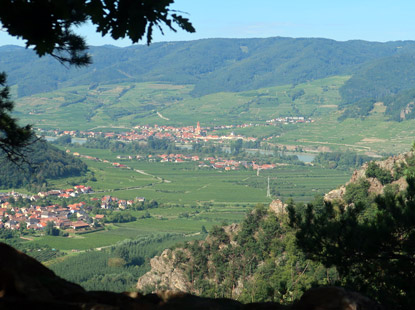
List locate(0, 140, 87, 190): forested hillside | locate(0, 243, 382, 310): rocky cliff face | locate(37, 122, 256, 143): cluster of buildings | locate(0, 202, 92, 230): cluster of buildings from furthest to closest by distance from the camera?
locate(37, 122, 256, 143): cluster of buildings, locate(0, 140, 87, 190): forested hillside, locate(0, 202, 92, 230): cluster of buildings, locate(0, 243, 382, 310): rocky cliff face

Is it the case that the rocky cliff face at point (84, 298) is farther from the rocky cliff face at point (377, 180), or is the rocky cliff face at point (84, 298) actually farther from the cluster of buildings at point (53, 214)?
the cluster of buildings at point (53, 214)

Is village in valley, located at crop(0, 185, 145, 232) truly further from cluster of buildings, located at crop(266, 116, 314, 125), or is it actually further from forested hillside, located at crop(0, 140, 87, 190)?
cluster of buildings, located at crop(266, 116, 314, 125)

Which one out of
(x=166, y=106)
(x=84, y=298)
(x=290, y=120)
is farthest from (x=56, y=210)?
(x=166, y=106)

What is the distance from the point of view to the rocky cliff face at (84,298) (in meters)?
4.28

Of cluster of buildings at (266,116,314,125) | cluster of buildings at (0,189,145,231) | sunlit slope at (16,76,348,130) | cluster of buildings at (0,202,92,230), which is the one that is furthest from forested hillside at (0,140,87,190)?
cluster of buildings at (266,116,314,125)

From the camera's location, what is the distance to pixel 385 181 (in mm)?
24484

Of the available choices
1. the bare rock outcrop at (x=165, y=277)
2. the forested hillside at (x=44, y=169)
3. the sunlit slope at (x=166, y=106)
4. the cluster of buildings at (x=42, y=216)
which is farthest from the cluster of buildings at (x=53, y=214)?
the sunlit slope at (x=166, y=106)

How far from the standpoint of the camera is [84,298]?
473 centimetres

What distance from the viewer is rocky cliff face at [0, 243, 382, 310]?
4.28 metres

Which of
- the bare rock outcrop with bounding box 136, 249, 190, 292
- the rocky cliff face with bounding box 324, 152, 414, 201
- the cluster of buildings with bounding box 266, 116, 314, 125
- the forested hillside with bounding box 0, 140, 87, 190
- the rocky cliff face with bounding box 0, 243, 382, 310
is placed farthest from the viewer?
the cluster of buildings with bounding box 266, 116, 314, 125

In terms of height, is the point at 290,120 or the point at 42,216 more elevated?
the point at 290,120

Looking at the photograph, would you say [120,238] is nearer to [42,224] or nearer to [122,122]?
[42,224]

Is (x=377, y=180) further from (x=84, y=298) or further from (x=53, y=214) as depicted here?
(x=53, y=214)

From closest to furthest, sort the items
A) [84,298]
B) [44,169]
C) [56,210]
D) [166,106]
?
[84,298] < [56,210] < [44,169] < [166,106]
